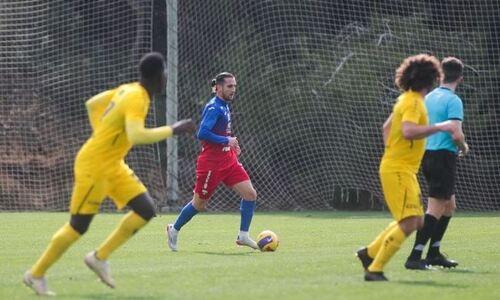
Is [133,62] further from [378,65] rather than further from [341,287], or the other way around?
[341,287]

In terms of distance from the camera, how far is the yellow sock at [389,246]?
934 cm

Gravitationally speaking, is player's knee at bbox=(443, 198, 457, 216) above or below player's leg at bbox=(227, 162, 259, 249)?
above

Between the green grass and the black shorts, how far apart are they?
2.57 feet

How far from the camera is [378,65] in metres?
25.2

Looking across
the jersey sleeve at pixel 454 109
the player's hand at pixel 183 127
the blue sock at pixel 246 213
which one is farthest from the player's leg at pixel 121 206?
the blue sock at pixel 246 213

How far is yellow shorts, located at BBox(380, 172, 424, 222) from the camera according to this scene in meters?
9.41

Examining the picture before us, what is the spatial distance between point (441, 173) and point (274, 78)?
1477cm

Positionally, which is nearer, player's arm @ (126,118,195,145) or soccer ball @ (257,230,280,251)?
player's arm @ (126,118,195,145)

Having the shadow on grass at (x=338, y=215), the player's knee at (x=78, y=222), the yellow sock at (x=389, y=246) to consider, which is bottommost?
the shadow on grass at (x=338, y=215)

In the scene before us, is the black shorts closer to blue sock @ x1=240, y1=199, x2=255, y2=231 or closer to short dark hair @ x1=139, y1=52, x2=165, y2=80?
blue sock @ x1=240, y1=199, x2=255, y2=231

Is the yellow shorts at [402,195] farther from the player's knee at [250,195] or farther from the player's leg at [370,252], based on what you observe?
the player's knee at [250,195]

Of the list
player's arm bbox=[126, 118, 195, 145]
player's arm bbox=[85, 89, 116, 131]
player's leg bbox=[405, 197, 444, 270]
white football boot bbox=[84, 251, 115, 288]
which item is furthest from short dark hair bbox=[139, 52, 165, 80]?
player's leg bbox=[405, 197, 444, 270]

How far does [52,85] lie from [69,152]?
164 centimetres

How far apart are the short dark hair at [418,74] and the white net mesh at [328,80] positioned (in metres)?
14.9
